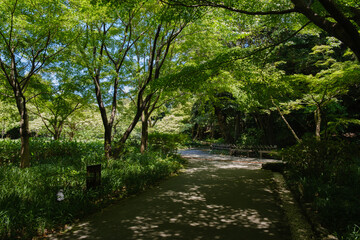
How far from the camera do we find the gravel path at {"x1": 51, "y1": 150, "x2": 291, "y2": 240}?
Answer: 3.56 meters

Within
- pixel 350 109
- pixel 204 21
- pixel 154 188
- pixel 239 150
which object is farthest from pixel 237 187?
pixel 350 109

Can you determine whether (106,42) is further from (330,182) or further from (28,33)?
(330,182)

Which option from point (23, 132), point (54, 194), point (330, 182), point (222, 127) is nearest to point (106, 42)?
point (23, 132)

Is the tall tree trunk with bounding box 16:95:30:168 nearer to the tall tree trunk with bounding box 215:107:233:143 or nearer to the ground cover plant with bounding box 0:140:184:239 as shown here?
the ground cover plant with bounding box 0:140:184:239

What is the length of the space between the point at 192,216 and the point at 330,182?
345 cm

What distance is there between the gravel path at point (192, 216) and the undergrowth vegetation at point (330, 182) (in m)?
0.73

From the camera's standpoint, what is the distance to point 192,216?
4344mm

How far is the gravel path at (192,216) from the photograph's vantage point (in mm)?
3559

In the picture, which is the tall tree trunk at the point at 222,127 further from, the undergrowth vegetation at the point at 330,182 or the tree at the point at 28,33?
the tree at the point at 28,33

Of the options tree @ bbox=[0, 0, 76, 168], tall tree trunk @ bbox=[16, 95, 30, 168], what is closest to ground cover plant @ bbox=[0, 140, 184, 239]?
tall tree trunk @ bbox=[16, 95, 30, 168]

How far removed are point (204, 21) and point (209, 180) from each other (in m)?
6.63

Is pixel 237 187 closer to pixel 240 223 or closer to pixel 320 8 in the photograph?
pixel 240 223

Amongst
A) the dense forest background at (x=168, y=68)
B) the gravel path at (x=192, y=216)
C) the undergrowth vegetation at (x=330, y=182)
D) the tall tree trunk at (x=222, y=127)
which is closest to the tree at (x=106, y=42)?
the dense forest background at (x=168, y=68)

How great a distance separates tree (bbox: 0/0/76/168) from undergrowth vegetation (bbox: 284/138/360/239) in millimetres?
8790
